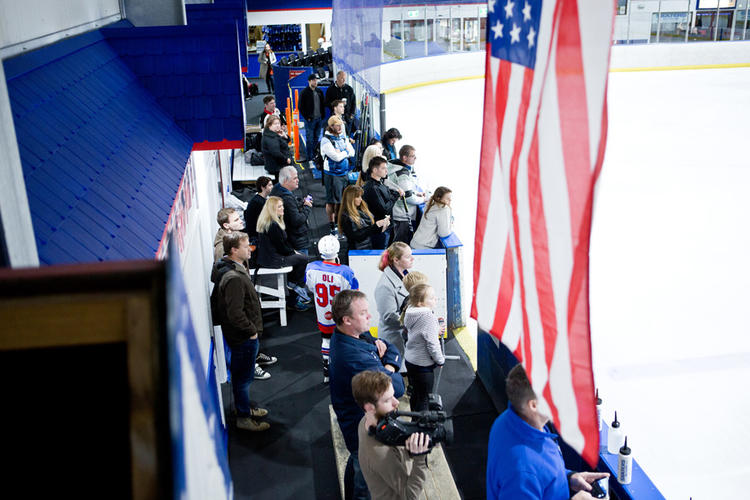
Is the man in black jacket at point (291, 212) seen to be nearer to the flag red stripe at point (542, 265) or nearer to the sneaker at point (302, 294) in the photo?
the sneaker at point (302, 294)

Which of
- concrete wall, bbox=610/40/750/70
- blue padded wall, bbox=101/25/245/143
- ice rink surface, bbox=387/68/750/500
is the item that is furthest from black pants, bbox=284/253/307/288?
concrete wall, bbox=610/40/750/70

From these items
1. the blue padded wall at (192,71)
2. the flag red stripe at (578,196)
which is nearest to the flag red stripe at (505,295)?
Result: the flag red stripe at (578,196)

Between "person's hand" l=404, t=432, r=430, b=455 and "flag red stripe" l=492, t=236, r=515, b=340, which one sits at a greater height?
"flag red stripe" l=492, t=236, r=515, b=340

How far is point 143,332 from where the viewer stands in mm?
658

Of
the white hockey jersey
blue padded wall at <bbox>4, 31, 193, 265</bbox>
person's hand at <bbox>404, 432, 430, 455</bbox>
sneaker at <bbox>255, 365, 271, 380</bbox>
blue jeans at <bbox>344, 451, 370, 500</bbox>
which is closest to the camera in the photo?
blue padded wall at <bbox>4, 31, 193, 265</bbox>

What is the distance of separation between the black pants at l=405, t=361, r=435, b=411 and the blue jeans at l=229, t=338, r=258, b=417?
1227mm

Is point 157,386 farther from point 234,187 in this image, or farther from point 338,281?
point 234,187

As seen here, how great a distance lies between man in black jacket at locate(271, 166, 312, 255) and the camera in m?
7.35

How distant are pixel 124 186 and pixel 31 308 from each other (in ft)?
9.01

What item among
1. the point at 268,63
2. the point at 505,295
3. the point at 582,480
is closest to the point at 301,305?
the point at 582,480

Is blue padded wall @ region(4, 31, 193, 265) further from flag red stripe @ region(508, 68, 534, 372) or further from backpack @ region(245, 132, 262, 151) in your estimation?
backpack @ region(245, 132, 262, 151)

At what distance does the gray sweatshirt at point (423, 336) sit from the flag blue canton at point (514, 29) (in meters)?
2.66

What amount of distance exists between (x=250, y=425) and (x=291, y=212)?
2644 mm

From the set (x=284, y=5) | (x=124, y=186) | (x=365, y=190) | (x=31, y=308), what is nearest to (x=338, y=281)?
(x=365, y=190)
